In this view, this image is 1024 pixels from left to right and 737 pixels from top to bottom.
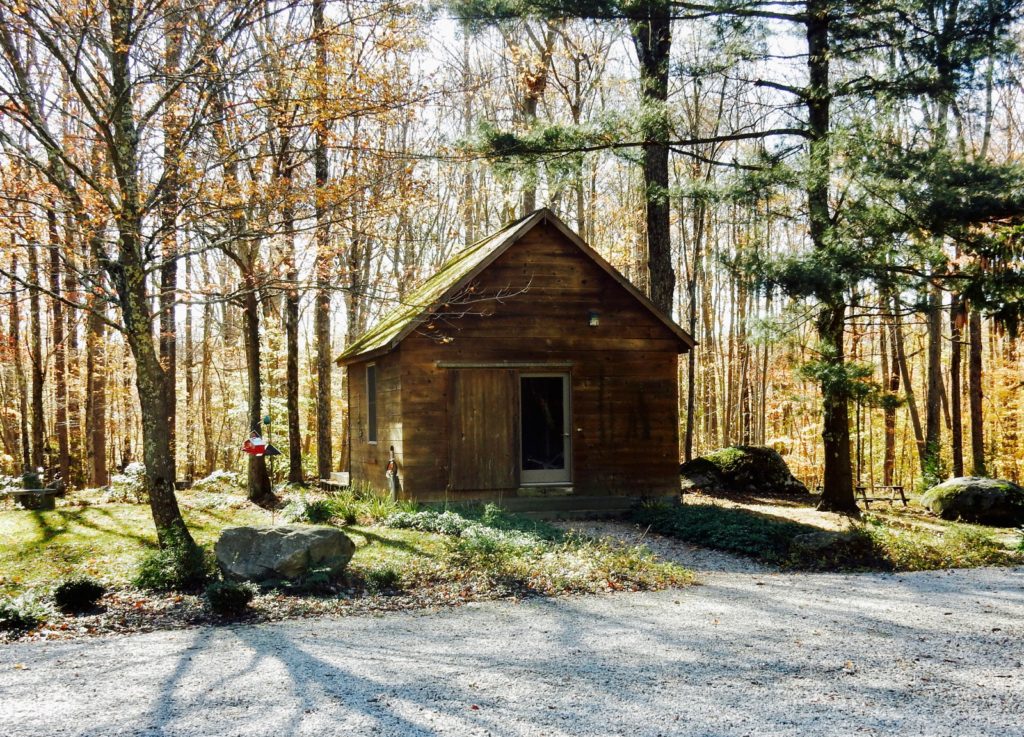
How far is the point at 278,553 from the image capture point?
8992mm

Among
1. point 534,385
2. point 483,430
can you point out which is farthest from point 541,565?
point 534,385

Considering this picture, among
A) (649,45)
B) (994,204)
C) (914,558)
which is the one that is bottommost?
(914,558)

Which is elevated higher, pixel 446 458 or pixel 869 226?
pixel 869 226

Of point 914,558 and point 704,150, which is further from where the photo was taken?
point 704,150

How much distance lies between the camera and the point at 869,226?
13.0 metres

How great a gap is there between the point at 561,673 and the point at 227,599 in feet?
11.5

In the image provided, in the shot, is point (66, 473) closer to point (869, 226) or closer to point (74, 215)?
point (74, 215)

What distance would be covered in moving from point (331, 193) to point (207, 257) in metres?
17.3

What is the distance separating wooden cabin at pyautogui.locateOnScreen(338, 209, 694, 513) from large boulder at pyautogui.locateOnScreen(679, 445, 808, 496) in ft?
12.3

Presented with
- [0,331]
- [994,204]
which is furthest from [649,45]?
[0,331]

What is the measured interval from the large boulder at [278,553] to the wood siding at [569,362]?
5051 millimetres

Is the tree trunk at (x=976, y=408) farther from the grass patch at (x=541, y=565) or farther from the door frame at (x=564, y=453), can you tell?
the grass patch at (x=541, y=565)

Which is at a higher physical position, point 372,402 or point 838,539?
point 372,402

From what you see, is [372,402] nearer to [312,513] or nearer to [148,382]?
[312,513]
